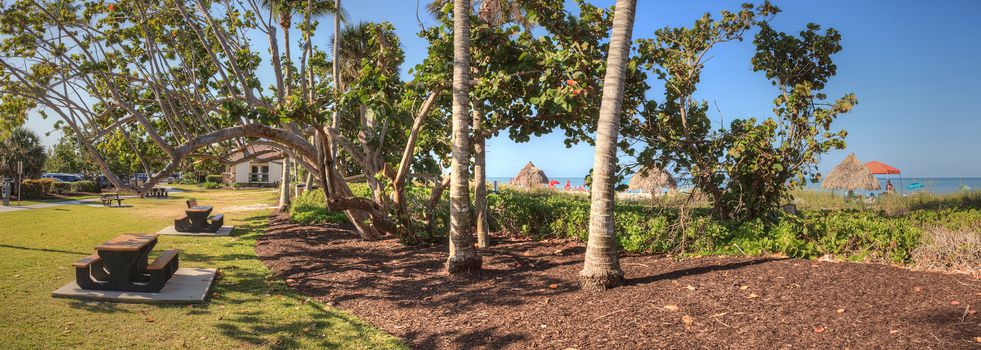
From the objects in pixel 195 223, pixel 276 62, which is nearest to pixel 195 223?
pixel 195 223

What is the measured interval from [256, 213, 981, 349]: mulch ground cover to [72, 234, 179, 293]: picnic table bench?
5.94 feet

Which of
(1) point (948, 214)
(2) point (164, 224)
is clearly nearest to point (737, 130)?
(1) point (948, 214)

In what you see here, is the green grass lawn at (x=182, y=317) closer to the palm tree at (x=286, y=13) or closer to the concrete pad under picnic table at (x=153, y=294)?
the concrete pad under picnic table at (x=153, y=294)

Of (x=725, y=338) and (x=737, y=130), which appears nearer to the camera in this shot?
(x=725, y=338)

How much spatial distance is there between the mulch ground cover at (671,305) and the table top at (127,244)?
2.12m

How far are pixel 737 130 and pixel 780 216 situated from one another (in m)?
1.61

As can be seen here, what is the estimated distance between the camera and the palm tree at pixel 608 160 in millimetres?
6035

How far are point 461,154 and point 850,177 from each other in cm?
2164

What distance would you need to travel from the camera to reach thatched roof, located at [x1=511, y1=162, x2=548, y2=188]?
26.4 m

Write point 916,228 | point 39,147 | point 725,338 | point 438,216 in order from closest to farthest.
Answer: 1. point 725,338
2. point 916,228
3. point 438,216
4. point 39,147

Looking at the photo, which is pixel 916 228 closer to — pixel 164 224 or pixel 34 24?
pixel 34 24

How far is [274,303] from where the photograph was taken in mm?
6891

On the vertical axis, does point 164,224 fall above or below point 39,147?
below

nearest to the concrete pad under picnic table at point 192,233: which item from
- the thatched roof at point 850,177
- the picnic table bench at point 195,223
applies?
the picnic table bench at point 195,223
